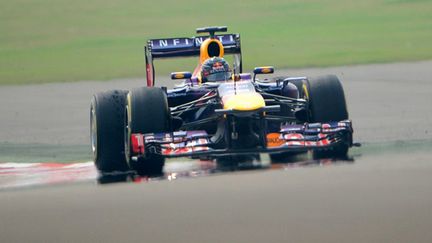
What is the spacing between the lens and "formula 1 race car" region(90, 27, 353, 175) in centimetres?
1662

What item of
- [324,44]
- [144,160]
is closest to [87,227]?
[144,160]

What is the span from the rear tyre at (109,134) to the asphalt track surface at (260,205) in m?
1.52

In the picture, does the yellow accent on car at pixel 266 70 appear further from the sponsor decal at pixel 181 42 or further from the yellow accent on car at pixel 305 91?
the sponsor decal at pixel 181 42

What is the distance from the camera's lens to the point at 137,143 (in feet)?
54.5

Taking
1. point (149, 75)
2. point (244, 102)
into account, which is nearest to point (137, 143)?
point (244, 102)

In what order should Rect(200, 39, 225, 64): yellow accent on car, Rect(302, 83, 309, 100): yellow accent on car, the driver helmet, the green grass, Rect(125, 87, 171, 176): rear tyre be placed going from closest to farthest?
Rect(125, 87, 171, 176): rear tyre < Rect(302, 83, 309, 100): yellow accent on car < the driver helmet < Rect(200, 39, 225, 64): yellow accent on car < the green grass

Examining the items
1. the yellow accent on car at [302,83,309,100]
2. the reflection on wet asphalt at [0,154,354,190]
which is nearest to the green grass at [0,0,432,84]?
the reflection on wet asphalt at [0,154,354,190]

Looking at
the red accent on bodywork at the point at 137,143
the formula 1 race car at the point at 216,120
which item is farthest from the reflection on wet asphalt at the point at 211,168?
the red accent on bodywork at the point at 137,143

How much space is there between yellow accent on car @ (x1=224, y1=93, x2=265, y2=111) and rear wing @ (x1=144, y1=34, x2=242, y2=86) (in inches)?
121

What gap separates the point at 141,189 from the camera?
15.0m

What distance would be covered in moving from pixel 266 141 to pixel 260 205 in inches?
144

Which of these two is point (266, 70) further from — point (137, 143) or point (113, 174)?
point (137, 143)

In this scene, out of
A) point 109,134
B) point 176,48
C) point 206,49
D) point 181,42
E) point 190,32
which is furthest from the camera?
point 190,32

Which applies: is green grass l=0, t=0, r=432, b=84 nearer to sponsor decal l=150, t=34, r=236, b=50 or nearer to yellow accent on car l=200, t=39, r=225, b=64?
sponsor decal l=150, t=34, r=236, b=50
